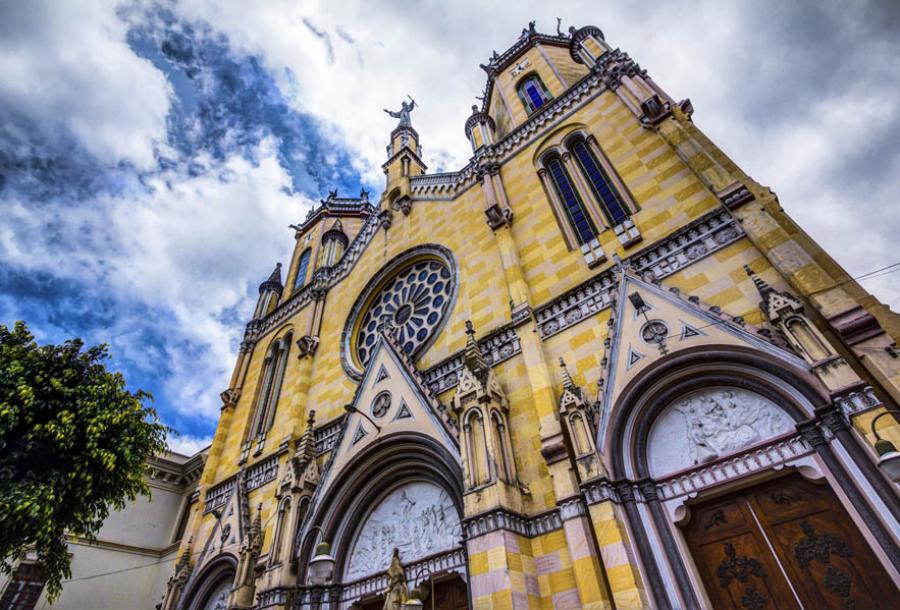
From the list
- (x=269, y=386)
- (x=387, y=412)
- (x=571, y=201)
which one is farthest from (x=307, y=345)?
(x=571, y=201)

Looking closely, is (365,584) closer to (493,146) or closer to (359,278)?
(359,278)

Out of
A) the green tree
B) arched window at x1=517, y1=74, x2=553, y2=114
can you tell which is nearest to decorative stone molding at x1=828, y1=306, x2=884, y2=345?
arched window at x1=517, y1=74, x2=553, y2=114

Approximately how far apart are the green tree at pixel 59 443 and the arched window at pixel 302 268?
10.9 meters

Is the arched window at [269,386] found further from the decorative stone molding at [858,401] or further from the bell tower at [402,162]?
the decorative stone molding at [858,401]

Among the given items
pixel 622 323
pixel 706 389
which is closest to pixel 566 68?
pixel 622 323

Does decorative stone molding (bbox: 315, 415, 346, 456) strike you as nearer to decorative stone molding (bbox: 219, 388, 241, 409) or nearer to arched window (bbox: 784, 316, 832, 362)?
decorative stone molding (bbox: 219, 388, 241, 409)

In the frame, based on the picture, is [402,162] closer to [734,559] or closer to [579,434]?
[579,434]

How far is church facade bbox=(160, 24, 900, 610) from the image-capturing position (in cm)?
670

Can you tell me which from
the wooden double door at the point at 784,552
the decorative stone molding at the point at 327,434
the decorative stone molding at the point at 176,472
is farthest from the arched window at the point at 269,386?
the wooden double door at the point at 784,552

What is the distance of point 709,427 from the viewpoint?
777 centimetres

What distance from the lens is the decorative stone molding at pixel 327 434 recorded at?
13.7 meters

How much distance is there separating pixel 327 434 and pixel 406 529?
4454 mm

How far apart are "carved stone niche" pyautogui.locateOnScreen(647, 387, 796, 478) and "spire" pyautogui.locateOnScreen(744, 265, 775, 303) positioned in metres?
1.63

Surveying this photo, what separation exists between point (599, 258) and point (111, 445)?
13051 millimetres
